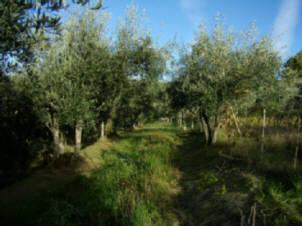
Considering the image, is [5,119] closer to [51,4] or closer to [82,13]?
[82,13]

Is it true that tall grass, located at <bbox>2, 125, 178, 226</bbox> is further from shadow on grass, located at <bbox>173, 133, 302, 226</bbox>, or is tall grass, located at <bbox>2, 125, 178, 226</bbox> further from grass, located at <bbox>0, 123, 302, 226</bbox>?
shadow on grass, located at <bbox>173, 133, 302, 226</bbox>

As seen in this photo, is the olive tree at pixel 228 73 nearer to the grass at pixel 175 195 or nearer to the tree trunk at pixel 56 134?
the grass at pixel 175 195

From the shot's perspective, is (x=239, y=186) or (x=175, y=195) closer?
(x=239, y=186)

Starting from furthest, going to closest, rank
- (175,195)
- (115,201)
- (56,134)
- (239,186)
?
(56,134)
(175,195)
(239,186)
(115,201)

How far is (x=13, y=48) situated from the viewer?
22.2 feet

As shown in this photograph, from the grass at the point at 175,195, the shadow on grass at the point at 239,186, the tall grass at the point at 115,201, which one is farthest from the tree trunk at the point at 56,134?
the shadow on grass at the point at 239,186

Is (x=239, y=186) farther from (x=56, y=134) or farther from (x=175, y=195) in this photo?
(x=56, y=134)

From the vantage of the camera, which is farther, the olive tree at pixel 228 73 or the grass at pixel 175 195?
the olive tree at pixel 228 73

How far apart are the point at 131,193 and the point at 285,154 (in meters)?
6.78

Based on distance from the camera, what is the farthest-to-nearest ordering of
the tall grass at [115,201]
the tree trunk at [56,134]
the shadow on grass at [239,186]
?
the tree trunk at [56,134]
the tall grass at [115,201]
the shadow on grass at [239,186]

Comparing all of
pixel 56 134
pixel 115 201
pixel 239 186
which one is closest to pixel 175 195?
pixel 239 186

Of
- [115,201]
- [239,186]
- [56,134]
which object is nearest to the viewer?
[115,201]

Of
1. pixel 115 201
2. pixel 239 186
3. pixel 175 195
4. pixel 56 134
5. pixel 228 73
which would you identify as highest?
pixel 228 73

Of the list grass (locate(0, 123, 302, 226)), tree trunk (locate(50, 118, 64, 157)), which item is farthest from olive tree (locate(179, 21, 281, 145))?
tree trunk (locate(50, 118, 64, 157))
